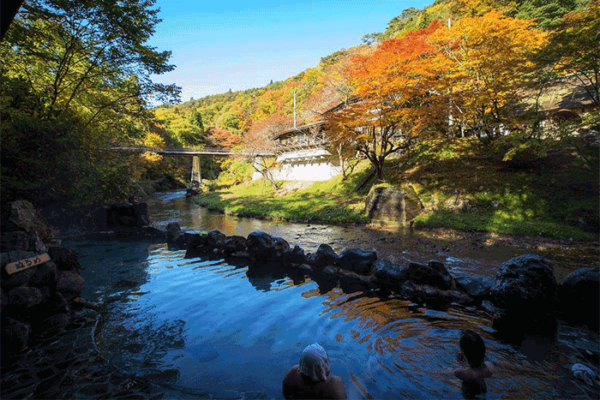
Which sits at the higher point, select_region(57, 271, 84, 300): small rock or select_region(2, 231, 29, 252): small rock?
select_region(2, 231, 29, 252): small rock

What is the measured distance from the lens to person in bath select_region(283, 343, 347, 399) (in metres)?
2.98

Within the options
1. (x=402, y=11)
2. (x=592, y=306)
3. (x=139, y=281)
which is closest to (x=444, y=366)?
(x=592, y=306)

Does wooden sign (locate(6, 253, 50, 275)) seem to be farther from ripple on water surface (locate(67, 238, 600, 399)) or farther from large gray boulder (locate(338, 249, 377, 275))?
large gray boulder (locate(338, 249, 377, 275))

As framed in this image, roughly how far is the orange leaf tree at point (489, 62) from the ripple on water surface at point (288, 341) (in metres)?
13.9

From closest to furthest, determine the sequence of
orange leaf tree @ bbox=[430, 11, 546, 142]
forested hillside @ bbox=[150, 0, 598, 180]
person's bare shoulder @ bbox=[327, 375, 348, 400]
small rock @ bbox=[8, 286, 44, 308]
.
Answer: person's bare shoulder @ bbox=[327, 375, 348, 400]
small rock @ bbox=[8, 286, 44, 308]
forested hillside @ bbox=[150, 0, 598, 180]
orange leaf tree @ bbox=[430, 11, 546, 142]

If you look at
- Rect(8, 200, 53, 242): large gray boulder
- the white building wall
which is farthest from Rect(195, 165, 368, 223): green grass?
Rect(8, 200, 53, 242): large gray boulder

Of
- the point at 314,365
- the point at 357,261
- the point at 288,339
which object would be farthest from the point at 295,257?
the point at 314,365

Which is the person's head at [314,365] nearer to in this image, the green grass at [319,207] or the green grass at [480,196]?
the green grass at [480,196]

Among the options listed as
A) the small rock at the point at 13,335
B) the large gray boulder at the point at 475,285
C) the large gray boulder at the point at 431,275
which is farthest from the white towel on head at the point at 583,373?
the small rock at the point at 13,335

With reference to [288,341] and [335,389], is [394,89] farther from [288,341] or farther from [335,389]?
[335,389]

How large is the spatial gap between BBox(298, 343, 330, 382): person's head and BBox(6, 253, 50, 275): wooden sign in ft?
19.3

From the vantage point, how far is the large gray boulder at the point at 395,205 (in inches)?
630

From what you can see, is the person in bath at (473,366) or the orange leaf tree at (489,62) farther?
the orange leaf tree at (489,62)

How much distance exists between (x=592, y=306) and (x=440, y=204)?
446 inches
